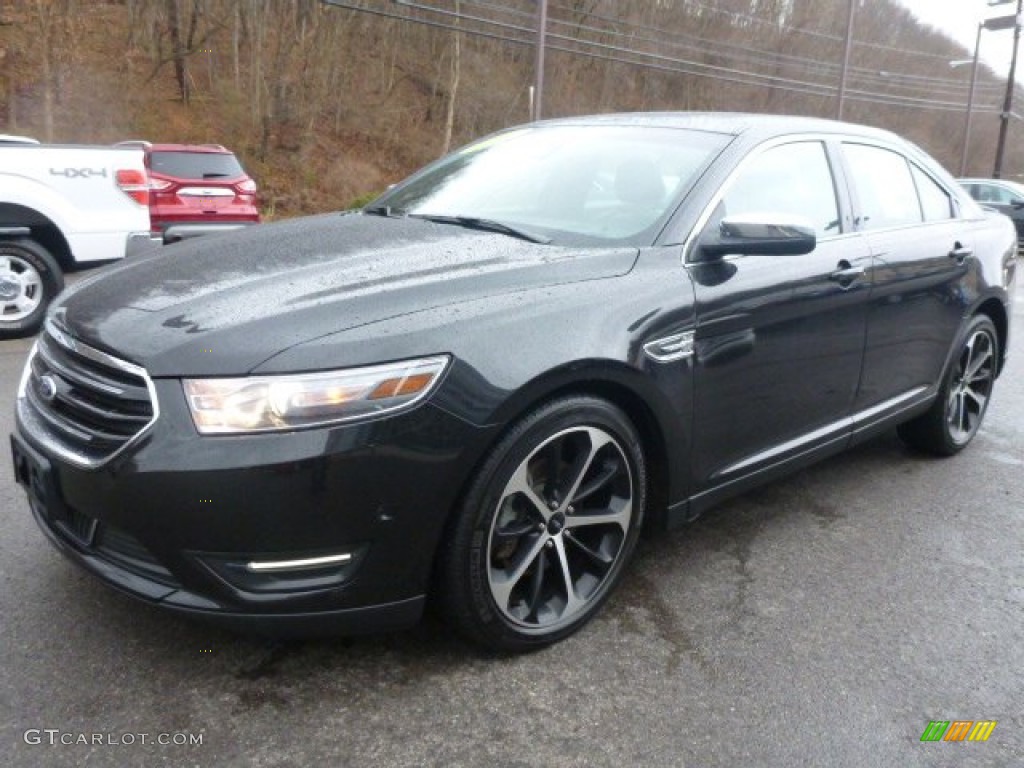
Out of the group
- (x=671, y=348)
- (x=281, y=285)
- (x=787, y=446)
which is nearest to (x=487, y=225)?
(x=671, y=348)

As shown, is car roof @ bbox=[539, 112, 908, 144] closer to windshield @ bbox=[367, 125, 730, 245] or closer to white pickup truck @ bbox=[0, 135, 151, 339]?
windshield @ bbox=[367, 125, 730, 245]

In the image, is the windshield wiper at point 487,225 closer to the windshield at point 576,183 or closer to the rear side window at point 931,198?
the windshield at point 576,183

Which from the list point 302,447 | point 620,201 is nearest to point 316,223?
point 620,201

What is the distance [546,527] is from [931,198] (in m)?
2.99

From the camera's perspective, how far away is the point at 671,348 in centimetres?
275

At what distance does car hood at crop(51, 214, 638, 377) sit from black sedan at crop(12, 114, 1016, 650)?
0.01 m

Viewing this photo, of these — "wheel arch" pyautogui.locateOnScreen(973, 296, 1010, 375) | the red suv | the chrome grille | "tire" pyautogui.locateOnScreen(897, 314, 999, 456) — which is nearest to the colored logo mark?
the chrome grille

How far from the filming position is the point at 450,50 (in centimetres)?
2992

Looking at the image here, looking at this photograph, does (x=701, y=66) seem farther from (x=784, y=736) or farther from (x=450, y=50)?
(x=784, y=736)

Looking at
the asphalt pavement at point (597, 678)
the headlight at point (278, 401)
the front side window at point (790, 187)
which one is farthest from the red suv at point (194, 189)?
the headlight at point (278, 401)

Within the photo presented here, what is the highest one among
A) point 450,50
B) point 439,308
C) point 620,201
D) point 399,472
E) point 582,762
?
point 450,50

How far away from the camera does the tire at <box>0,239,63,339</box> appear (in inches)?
253

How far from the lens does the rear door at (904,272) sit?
3725 millimetres

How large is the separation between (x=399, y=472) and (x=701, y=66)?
115 feet
